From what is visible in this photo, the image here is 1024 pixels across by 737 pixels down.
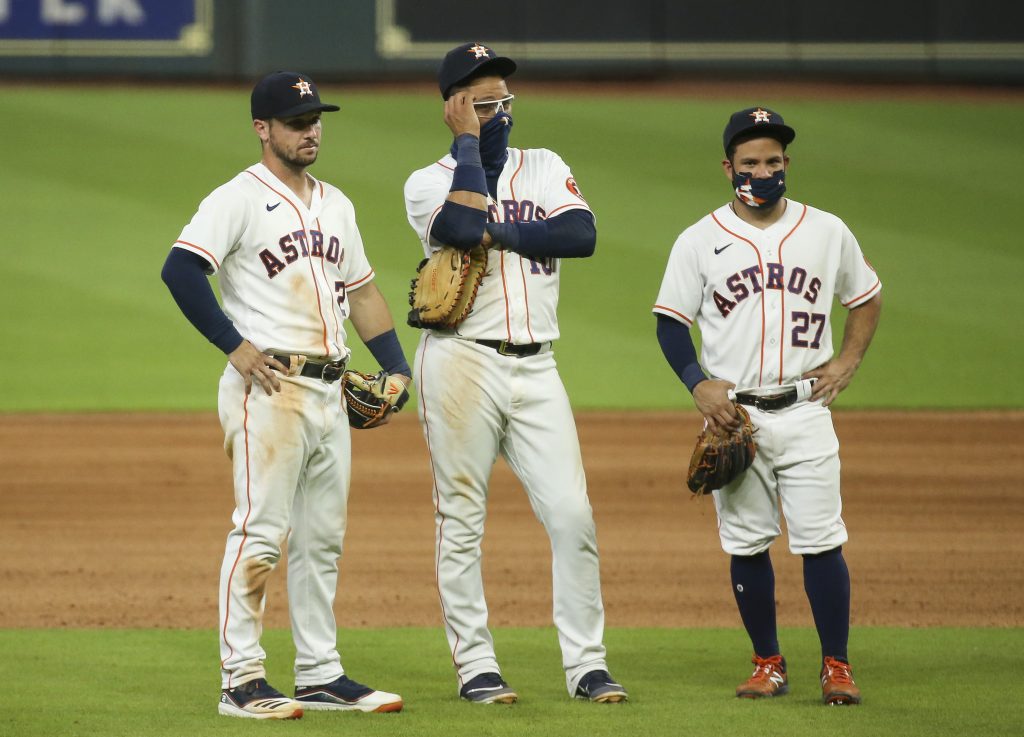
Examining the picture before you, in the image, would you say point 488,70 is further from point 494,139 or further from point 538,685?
point 538,685

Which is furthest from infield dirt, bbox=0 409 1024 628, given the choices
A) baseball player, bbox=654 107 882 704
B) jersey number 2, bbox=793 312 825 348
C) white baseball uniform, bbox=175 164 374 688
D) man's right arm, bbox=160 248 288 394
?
man's right arm, bbox=160 248 288 394

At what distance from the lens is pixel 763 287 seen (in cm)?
502

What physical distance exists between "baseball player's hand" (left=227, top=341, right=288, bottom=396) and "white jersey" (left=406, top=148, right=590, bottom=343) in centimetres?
67

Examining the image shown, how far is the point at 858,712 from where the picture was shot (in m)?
4.68

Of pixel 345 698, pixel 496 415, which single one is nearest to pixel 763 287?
pixel 496 415

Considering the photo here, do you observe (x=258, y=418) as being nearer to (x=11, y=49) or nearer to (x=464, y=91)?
(x=464, y=91)

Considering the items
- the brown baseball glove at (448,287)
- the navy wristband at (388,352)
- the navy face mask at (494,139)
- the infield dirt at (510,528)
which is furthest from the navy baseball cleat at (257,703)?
the navy face mask at (494,139)

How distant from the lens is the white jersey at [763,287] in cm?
502

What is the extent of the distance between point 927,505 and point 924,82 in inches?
497

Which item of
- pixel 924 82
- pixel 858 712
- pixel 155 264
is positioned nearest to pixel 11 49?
pixel 155 264

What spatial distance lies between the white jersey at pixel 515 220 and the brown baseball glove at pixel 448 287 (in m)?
0.08

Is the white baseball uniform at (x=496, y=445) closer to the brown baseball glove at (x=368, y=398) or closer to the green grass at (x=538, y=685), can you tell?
the brown baseball glove at (x=368, y=398)

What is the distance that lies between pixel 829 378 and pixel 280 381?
182 centimetres

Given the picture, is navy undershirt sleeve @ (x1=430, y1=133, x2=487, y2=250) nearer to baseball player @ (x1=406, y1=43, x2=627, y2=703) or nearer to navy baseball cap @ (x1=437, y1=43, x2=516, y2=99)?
baseball player @ (x1=406, y1=43, x2=627, y2=703)
